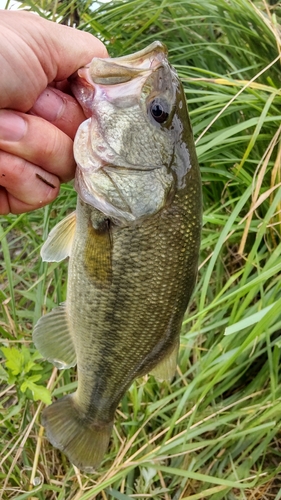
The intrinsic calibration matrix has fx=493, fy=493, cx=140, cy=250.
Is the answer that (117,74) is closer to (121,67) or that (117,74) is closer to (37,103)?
(121,67)

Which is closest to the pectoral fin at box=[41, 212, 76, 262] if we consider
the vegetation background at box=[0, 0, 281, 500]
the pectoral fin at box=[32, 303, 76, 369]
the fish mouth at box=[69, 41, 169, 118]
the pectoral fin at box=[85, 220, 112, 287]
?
the pectoral fin at box=[85, 220, 112, 287]

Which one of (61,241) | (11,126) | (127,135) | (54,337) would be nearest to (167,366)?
(54,337)

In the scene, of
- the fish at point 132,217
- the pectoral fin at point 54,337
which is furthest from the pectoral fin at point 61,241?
the pectoral fin at point 54,337

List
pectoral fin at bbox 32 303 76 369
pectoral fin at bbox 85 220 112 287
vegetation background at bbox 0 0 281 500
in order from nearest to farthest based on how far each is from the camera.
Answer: pectoral fin at bbox 85 220 112 287, pectoral fin at bbox 32 303 76 369, vegetation background at bbox 0 0 281 500

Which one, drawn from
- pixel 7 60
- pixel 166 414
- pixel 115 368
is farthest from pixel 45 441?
pixel 7 60

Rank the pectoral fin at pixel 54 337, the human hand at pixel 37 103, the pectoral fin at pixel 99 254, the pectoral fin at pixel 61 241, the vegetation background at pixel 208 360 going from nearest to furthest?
the human hand at pixel 37 103
the pectoral fin at pixel 99 254
the pectoral fin at pixel 61 241
the pectoral fin at pixel 54 337
the vegetation background at pixel 208 360

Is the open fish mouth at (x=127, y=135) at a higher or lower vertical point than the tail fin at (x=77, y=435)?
higher

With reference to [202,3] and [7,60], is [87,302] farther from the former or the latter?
[202,3]

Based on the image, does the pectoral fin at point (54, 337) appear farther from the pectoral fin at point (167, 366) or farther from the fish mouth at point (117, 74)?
the fish mouth at point (117, 74)

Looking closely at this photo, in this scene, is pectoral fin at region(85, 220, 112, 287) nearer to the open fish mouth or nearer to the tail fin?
the open fish mouth
